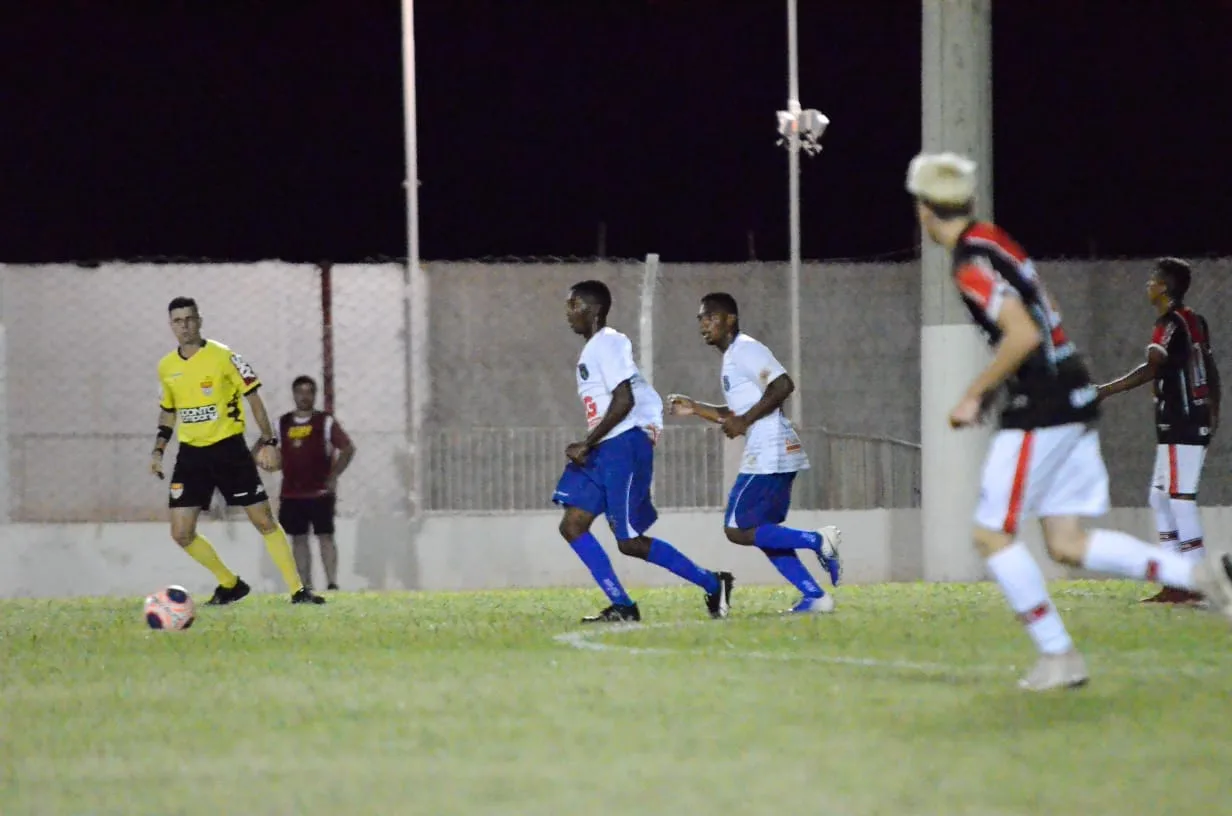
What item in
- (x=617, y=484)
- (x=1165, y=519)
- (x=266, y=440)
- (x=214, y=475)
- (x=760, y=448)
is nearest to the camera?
(x=617, y=484)

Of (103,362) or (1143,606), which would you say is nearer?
(1143,606)

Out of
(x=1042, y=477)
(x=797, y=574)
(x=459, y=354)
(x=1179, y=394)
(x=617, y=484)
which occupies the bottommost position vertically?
(x=797, y=574)

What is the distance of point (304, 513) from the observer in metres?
15.3

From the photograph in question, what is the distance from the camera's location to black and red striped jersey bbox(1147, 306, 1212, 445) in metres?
11.5

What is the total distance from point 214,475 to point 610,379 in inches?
137

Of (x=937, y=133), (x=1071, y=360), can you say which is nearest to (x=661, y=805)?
(x=1071, y=360)

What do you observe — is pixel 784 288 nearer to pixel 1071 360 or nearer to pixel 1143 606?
pixel 1143 606

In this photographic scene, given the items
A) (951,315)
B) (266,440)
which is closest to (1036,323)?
(266,440)

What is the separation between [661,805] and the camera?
506 cm

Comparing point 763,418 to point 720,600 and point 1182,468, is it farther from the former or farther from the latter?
point 1182,468

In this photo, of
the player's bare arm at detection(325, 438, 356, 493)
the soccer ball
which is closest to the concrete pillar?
the player's bare arm at detection(325, 438, 356, 493)

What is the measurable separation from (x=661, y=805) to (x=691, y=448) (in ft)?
33.5

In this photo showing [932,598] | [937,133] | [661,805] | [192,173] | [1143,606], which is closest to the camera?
[661,805]

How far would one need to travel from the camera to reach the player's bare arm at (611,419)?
10555 millimetres
